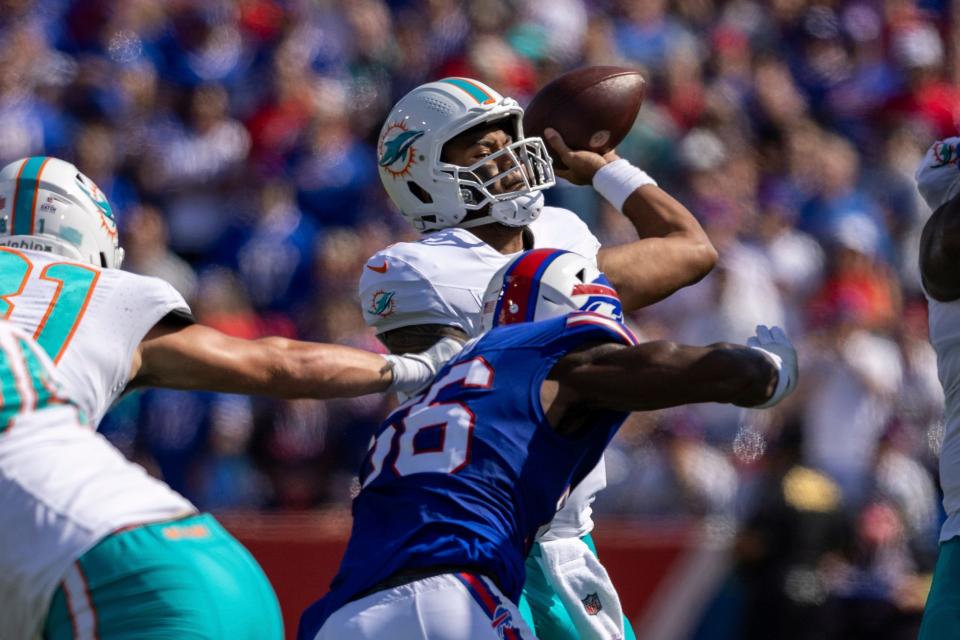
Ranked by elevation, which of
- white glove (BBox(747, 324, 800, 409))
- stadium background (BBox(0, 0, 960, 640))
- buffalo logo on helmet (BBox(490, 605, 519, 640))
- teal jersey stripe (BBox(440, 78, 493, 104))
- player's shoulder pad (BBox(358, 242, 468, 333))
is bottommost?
stadium background (BBox(0, 0, 960, 640))

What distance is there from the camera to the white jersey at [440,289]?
4.40 m

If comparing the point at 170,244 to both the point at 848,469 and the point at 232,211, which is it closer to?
the point at 232,211

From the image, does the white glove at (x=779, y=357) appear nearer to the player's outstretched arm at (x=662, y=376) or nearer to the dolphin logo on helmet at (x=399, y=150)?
the player's outstretched arm at (x=662, y=376)

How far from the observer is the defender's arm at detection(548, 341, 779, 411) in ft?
11.2

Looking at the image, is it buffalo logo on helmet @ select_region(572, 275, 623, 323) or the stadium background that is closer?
buffalo logo on helmet @ select_region(572, 275, 623, 323)

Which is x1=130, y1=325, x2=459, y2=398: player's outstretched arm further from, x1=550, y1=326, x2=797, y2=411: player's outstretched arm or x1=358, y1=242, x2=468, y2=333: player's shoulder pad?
x1=550, y1=326, x2=797, y2=411: player's outstretched arm

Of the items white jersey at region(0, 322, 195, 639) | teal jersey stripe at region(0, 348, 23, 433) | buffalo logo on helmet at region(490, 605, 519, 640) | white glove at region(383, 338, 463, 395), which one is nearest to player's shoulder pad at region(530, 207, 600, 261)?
white glove at region(383, 338, 463, 395)

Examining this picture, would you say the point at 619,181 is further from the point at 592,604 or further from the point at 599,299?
the point at 592,604

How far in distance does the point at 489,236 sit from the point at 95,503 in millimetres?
Result: 1839

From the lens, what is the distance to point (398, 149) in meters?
4.80

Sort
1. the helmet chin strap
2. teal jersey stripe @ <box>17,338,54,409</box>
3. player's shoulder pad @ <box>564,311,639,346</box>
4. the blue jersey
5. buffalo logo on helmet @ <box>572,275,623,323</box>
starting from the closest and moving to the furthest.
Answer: teal jersey stripe @ <box>17,338,54,409</box>, the blue jersey, player's shoulder pad @ <box>564,311,639,346</box>, buffalo logo on helmet @ <box>572,275,623,323</box>, the helmet chin strap

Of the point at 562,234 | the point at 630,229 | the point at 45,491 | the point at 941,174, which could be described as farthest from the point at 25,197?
the point at 630,229

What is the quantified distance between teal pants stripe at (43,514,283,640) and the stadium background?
427 cm

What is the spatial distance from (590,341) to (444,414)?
36 centimetres
